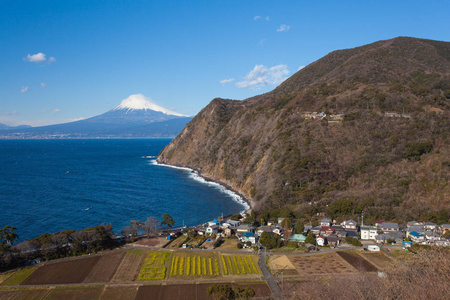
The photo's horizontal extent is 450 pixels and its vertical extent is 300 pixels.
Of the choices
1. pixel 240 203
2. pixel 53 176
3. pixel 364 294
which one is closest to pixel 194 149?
pixel 53 176

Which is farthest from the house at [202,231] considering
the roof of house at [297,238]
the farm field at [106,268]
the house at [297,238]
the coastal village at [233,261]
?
the roof of house at [297,238]

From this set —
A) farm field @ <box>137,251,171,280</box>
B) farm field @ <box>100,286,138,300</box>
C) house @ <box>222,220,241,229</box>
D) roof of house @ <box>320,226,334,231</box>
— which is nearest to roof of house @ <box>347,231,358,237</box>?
roof of house @ <box>320,226,334,231</box>

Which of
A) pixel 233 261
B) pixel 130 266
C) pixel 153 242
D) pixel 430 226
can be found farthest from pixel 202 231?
pixel 430 226

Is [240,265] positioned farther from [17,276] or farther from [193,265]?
[17,276]

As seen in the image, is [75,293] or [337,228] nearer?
[75,293]

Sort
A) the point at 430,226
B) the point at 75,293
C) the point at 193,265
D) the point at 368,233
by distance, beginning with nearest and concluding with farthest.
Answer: the point at 75,293, the point at 193,265, the point at 430,226, the point at 368,233

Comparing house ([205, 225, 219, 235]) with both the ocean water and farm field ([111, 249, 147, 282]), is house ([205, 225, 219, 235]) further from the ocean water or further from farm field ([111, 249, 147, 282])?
farm field ([111, 249, 147, 282])

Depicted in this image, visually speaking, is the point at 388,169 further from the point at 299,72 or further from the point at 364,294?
the point at 299,72
